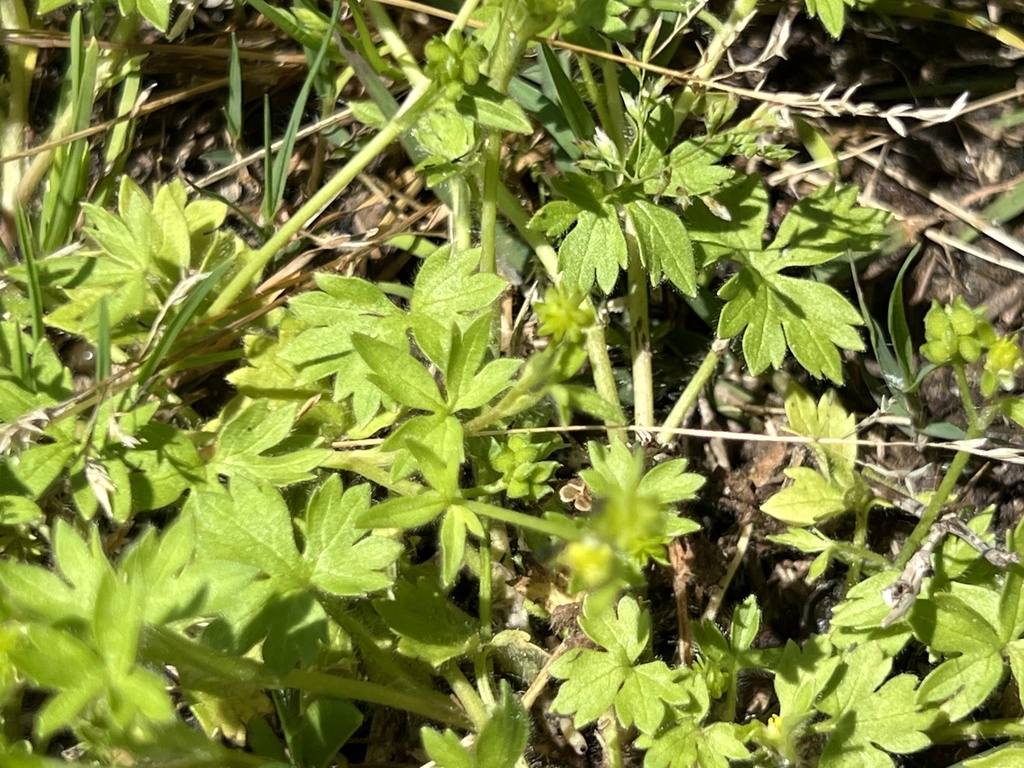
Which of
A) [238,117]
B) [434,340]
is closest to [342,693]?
[434,340]

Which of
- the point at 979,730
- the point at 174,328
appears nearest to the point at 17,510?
the point at 174,328

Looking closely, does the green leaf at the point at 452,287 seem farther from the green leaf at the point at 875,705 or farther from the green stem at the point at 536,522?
the green leaf at the point at 875,705

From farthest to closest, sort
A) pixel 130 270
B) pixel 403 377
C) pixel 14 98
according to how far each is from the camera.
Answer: pixel 14 98, pixel 130 270, pixel 403 377

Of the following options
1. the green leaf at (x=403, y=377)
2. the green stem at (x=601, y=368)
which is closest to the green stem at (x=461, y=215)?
the green stem at (x=601, y=368)

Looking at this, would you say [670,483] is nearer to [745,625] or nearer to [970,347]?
[745,625]

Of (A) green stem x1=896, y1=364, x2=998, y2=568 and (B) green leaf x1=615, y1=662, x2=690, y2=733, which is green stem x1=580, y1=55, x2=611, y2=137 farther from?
(B) green leaf x1=615, y1=662, x2=690, y2=733

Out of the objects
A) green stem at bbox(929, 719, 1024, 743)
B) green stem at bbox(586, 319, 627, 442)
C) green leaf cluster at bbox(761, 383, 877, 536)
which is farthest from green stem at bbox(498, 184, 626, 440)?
green stem at bbox(929, 719, 1024, 743)

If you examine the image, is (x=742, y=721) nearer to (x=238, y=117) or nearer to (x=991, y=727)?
(x=991, y=727)
